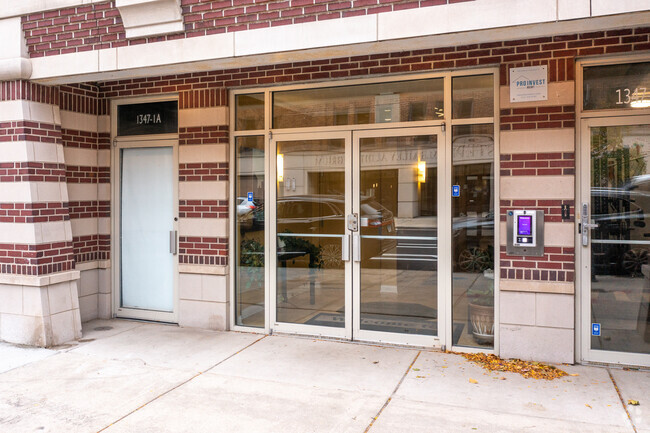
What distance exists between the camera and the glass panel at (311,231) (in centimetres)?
629

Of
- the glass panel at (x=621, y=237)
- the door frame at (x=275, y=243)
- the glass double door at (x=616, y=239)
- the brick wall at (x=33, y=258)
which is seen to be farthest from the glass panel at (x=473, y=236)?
the brick wall at (x=33, y=258)

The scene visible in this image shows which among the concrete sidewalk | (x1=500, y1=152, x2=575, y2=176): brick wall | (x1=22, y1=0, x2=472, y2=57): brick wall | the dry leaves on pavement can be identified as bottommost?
the concrete sidewalk

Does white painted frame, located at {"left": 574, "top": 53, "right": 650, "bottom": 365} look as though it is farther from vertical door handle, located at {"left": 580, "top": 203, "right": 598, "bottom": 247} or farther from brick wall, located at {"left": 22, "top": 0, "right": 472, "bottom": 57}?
brick wall, located at {"left": 22, "top": 0, "right": 472, "bottom": 57}

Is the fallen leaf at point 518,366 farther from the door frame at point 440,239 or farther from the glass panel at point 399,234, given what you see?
the glass panel at point 399,234

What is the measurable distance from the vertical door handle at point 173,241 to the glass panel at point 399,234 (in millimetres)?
2600

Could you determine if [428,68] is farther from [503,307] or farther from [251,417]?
[251,417]

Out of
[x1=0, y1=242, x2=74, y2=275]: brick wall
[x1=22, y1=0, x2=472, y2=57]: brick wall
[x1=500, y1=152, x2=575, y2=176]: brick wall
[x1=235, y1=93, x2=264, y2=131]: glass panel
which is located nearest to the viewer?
[x1=22, y1=0, x2=472, y2=57]: brick wall

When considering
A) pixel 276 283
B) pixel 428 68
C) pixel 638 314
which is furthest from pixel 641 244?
pixel 276 283

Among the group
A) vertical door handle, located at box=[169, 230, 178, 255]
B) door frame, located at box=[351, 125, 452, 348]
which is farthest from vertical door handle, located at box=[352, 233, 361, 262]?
vertical door handle, located at box=[169, 230, 178, 255]

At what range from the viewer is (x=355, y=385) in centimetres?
487

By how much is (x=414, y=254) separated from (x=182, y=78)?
3.76 m

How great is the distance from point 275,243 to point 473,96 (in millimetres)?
2910

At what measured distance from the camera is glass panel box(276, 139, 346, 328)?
629cm

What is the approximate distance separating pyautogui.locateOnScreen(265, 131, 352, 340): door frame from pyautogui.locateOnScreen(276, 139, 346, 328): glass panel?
5 centimetres
